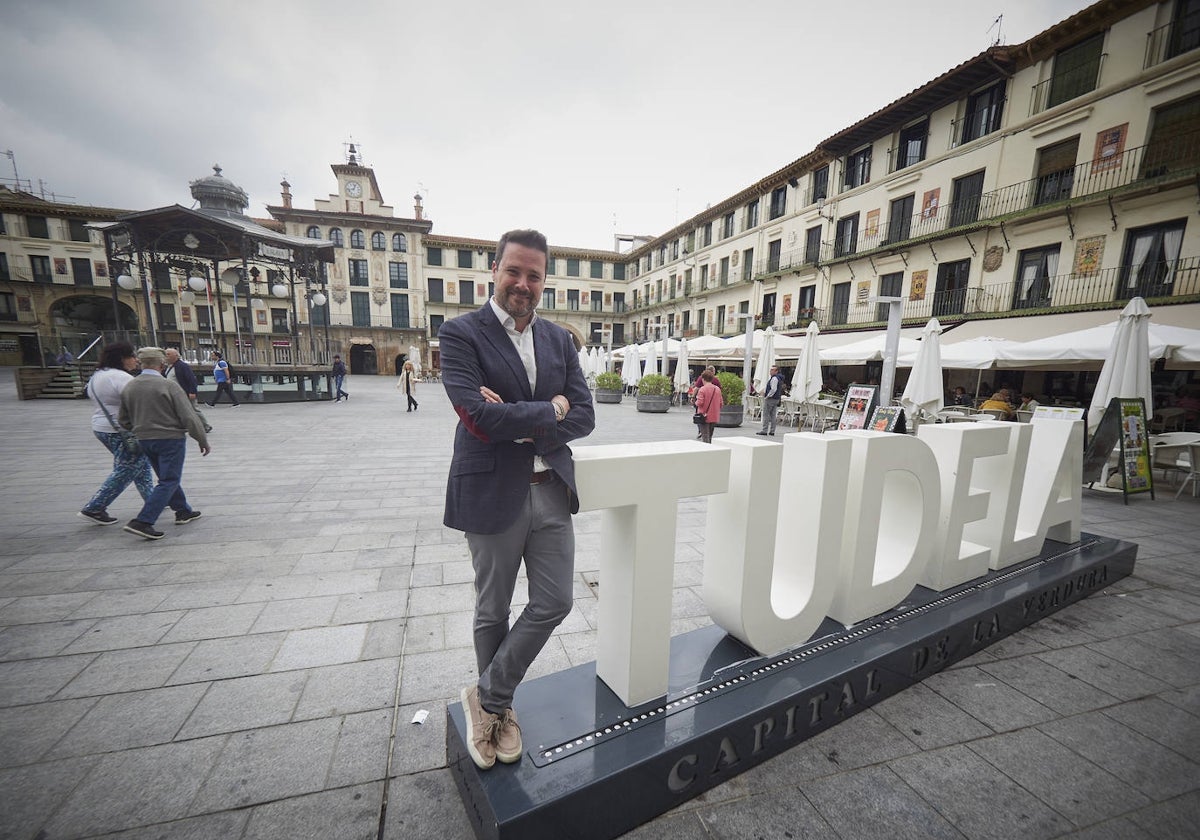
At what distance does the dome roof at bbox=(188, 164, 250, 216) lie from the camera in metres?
17.3

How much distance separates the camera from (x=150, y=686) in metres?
2.19

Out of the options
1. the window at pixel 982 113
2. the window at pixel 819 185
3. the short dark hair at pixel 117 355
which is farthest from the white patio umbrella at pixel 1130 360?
the window at pixel 819 185

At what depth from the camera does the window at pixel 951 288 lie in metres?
15.5

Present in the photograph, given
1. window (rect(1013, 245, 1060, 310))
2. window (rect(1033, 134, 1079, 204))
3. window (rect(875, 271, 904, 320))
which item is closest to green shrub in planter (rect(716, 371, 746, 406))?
window (rect(1013, 245, 1060, 310))

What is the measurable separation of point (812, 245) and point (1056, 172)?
354 inches

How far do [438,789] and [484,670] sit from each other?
0.49m

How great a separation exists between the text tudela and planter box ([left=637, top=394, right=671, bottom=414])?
1169cm

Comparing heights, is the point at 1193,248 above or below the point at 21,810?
above

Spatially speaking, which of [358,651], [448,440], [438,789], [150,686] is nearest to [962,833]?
[438,789]

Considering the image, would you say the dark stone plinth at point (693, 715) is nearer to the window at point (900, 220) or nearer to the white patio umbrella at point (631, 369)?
the white patio umbrella at point (631, 369)

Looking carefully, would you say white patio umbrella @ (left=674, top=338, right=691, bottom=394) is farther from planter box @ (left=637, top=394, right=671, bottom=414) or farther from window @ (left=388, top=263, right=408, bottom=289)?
window @ (left=388, top=263, right=408, bottom=289)

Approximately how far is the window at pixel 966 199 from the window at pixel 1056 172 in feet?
4.99

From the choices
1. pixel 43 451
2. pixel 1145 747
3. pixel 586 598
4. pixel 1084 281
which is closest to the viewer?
pixel 1145 747

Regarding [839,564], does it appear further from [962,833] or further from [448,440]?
[448,440]
